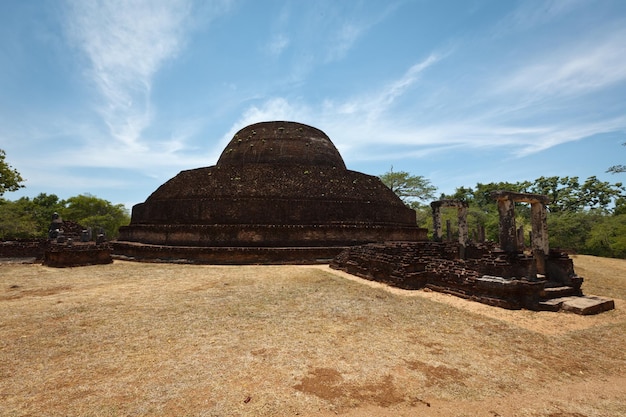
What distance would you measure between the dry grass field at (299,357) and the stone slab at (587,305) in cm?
24

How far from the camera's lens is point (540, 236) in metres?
8.87

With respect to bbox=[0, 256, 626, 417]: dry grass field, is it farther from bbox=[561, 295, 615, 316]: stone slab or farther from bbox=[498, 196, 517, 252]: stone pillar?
bbox=[498, 196, 517, 252]: stone pillar

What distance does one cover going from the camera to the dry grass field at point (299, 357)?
9.91 ft

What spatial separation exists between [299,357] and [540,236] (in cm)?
830

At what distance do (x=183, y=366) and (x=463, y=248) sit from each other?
1105 centimetres

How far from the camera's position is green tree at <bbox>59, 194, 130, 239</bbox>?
38.2 metres

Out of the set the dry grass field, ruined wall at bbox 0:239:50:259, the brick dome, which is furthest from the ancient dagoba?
the dry grass field

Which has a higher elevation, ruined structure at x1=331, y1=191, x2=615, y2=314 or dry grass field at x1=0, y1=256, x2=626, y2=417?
ruined structure at x1=331, y1=191, x2=615, y2=314

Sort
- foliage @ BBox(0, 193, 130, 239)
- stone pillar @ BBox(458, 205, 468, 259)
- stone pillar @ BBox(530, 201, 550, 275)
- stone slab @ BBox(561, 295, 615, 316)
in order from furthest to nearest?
Answer: 1. foliage @ BBox(0, 193, 130, 239)
2. stone pillar @ BBox(458, 205, 468, 259)
3. stone pillar @ BBox(530, 201, 550, 275)
4. stone slab @ BBox(561, 295, 615, 316)

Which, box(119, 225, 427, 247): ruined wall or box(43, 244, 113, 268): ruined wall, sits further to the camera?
box(119, 225, 427, 247): ruined wall

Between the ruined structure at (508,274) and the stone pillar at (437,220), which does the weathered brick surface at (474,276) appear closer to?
the ruined structure at (508,274)

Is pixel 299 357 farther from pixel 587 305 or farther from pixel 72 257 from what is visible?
pixel 72 257

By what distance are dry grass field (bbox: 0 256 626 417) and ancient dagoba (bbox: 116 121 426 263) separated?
658cm

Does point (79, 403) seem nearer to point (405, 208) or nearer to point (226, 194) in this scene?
point (226, 194)
